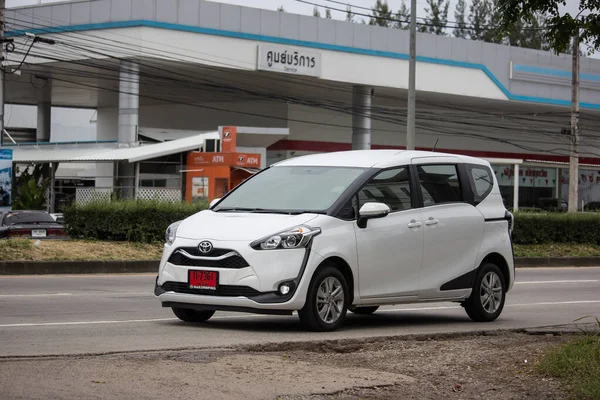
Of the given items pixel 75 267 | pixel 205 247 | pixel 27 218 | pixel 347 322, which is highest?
pixel 205 247

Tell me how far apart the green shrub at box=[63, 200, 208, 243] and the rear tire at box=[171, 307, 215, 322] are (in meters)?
12.1

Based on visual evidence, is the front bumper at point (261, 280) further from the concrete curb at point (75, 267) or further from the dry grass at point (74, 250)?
the dry grass at point (74, 250)

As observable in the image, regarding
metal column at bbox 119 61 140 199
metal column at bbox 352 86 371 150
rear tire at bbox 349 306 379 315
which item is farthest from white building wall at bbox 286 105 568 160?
rear tire at bbox 349 306 379 315

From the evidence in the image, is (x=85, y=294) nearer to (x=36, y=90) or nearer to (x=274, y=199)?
(x=274, y=199)

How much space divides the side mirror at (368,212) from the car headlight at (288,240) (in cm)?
70

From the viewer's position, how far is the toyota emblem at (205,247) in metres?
9.63

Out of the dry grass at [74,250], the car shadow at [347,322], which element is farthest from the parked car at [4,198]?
the car shadow at [347,322]

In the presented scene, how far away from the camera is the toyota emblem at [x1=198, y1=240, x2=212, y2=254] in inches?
379

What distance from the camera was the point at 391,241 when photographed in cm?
1059

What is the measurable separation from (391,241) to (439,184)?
133 centimetres

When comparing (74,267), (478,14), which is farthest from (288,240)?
(478,14)

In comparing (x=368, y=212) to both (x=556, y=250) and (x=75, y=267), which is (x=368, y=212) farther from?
(x=556, y=250)

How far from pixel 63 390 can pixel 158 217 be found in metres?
16.5

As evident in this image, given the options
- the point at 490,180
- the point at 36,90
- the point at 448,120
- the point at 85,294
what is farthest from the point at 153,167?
the point at 490,180
